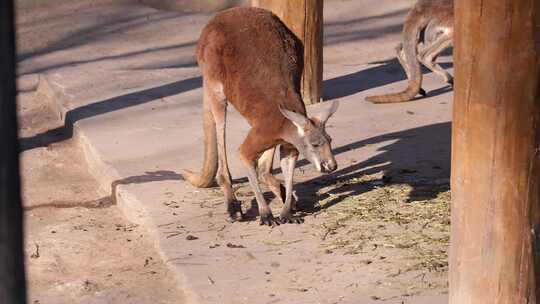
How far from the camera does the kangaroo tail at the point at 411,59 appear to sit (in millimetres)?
7980

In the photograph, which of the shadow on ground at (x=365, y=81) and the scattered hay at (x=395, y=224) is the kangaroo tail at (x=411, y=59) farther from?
the scattered hay at (x=395, y=224)

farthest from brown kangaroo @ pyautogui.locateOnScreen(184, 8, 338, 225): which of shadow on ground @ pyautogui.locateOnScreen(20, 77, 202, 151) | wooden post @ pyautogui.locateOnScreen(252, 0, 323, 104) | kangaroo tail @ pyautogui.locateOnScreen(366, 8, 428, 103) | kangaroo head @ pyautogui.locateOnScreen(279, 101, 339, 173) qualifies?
kangaroo tail @ pyautogui.locateOnScreen(366, 8, 428, 103)

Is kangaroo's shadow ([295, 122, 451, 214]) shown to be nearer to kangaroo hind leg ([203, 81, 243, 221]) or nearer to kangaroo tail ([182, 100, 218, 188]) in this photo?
kangaroo hind leg ([203, 81, 243, 221])

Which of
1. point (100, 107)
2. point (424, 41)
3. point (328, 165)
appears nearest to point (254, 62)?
point (328, 165)

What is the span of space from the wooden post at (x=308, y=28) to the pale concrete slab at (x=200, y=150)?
333 millimetres

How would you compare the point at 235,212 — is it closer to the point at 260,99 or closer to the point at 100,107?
the point at 260,99

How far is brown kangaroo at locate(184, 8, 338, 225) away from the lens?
5.06m

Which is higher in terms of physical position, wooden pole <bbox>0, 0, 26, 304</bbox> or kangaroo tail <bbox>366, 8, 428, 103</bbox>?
wooden pole <bbox>0, 0, 26, 304</bbox>

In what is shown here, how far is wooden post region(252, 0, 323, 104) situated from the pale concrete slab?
1.09 feet

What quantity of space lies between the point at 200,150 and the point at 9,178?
18.2ft

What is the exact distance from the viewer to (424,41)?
8219 millimetres

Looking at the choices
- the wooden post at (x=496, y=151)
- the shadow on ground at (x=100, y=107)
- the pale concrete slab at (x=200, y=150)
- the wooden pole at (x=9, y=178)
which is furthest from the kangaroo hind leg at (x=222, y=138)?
the wooden pole at (x=9, y=178)

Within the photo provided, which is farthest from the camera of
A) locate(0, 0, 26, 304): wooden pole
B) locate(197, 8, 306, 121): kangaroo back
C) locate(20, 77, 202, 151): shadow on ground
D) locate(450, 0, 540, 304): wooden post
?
locate(20, 77, 202, 151): shadow on ground

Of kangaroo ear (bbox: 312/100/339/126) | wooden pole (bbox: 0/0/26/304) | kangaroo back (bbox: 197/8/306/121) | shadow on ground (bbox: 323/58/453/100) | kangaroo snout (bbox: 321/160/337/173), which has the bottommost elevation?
shadow on ground (bbox: 323/58/453/100)
